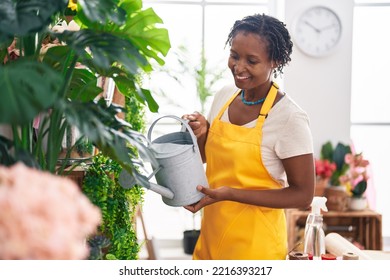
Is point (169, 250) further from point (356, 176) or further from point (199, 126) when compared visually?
point (199, 126)

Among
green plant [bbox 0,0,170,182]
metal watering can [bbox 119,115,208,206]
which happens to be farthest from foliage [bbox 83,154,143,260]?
green plant [bbox 0,0,170,182]

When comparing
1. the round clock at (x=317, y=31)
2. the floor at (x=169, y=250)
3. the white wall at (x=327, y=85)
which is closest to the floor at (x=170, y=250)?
the floor at (x=169, y=250)

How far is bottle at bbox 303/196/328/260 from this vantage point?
158 centimetres

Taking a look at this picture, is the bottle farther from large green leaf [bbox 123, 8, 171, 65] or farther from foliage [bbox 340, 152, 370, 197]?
foliage [bbox 340, 152, 370, 197]

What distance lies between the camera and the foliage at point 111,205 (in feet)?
5.36

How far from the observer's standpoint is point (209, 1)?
4250mm

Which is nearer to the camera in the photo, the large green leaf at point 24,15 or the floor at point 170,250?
the large green leaf at point 24,15

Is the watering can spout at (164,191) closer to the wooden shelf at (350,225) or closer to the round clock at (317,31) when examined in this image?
the wooden shelf at (350,225)

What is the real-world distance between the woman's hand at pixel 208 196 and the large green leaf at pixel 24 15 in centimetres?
79

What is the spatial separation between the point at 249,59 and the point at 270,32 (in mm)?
108

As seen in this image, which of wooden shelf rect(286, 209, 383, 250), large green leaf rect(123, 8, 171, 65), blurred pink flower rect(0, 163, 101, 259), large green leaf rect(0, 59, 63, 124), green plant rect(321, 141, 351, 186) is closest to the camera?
blurred pink flower rect(0, 163, 101, 259)

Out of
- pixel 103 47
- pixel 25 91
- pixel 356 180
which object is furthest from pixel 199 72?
pixel 25 91

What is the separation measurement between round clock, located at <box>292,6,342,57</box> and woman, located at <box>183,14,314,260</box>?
227cm
